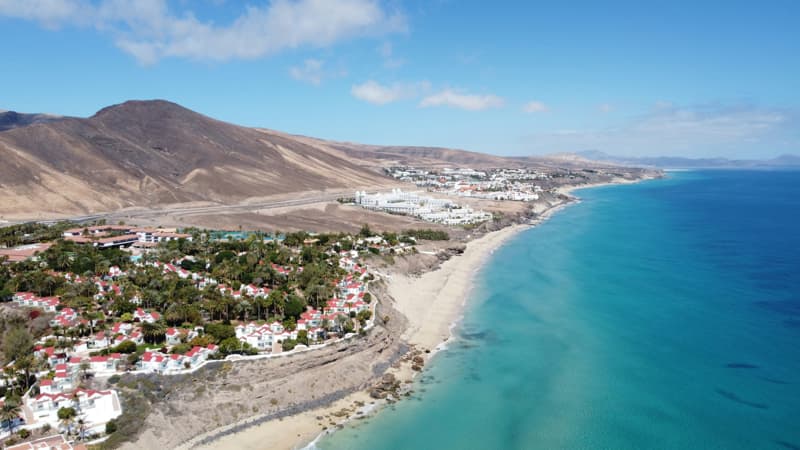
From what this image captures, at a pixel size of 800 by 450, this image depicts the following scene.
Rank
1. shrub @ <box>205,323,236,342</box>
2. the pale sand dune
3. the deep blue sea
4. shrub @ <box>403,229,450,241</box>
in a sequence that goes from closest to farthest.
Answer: the deep blue sea
shrub @ <box>205,323,236,342</box>
the pale sand dune
shrub @ <box>403,229,450,241</box>

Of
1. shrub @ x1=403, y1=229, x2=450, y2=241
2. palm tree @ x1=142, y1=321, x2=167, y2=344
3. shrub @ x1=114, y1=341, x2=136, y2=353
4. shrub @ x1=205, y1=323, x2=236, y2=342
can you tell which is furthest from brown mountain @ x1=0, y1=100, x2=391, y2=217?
shrub @ x1=205, y1=323, x2=236, y2=342

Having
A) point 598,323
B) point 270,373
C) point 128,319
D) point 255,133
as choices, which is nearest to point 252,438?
point 270,373

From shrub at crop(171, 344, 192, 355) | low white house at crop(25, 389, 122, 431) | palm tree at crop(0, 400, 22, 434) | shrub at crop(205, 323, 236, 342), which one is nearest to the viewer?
palm tree at crop(0, 400, 22, 434)

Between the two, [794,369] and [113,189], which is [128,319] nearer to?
[794,369]

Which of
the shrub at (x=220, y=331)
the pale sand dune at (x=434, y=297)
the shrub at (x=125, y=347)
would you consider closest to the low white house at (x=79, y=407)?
the shrub at (x=125, y=347)

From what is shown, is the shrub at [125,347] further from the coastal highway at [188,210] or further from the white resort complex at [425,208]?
the white resort complex at [425,208]

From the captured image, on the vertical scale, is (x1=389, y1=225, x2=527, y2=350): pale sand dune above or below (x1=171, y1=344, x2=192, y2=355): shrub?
below

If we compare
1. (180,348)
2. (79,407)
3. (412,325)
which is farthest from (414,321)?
(79,407)

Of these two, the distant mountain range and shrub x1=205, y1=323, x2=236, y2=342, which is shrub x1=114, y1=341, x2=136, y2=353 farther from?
the distant mountain range
